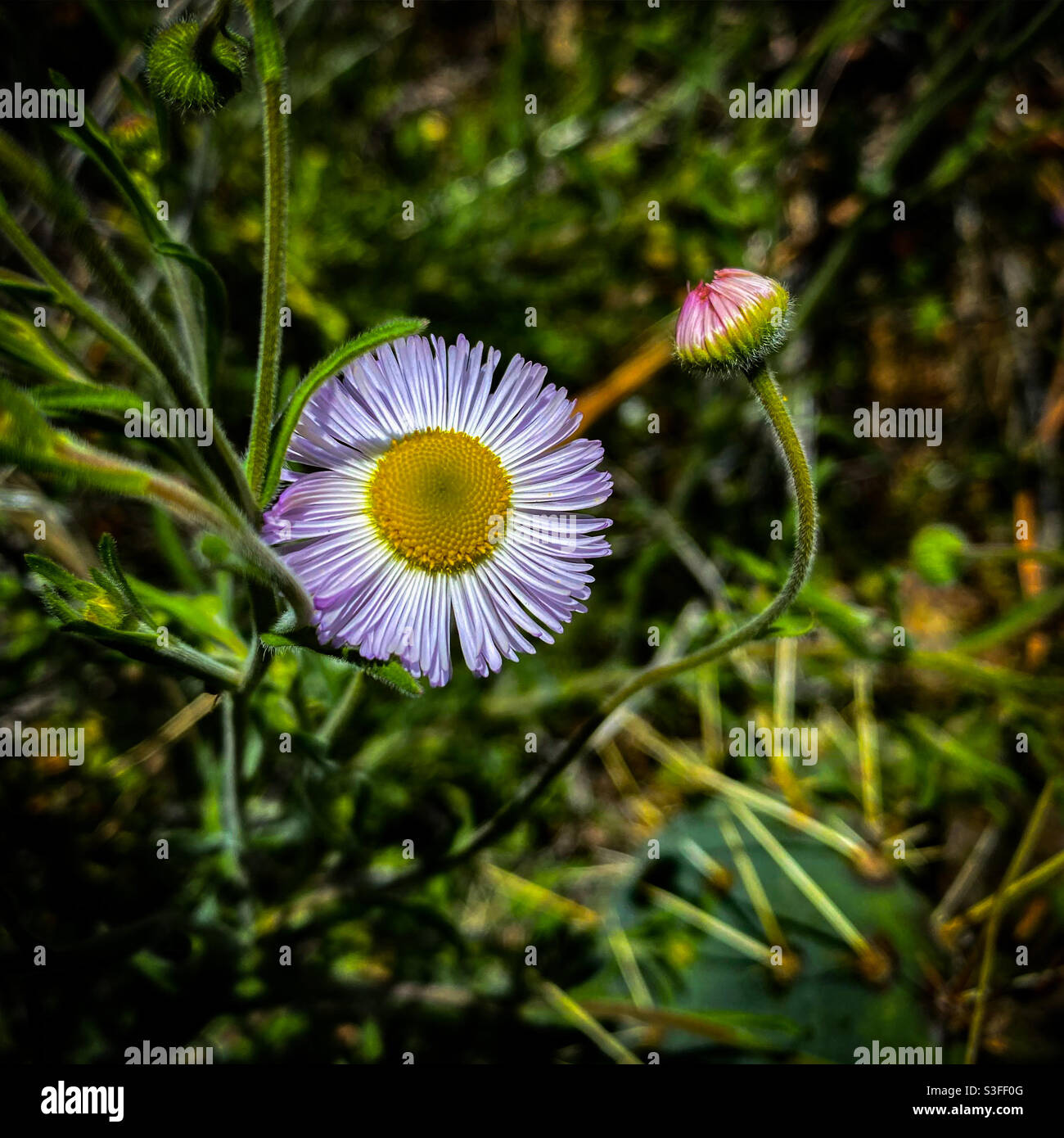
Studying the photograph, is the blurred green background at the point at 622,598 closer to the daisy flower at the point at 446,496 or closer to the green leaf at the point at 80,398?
the daisy flower at the point at 446,496

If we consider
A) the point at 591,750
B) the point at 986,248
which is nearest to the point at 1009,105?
the point at 986,248

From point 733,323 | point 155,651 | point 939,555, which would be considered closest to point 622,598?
point 939,555

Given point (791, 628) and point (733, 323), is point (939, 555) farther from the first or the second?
point (733, 323)

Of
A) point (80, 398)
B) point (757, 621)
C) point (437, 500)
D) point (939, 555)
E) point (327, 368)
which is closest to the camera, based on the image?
point (80, 398)

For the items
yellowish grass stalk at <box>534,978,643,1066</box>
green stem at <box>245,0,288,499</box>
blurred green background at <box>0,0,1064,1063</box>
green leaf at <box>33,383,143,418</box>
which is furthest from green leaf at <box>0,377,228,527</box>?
yellowish grass stalk at <box>534,978,643,1066</box>

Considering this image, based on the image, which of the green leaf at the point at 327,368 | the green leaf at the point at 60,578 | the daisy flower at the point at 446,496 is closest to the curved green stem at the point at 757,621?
the daisy flower at the point at 446,496
